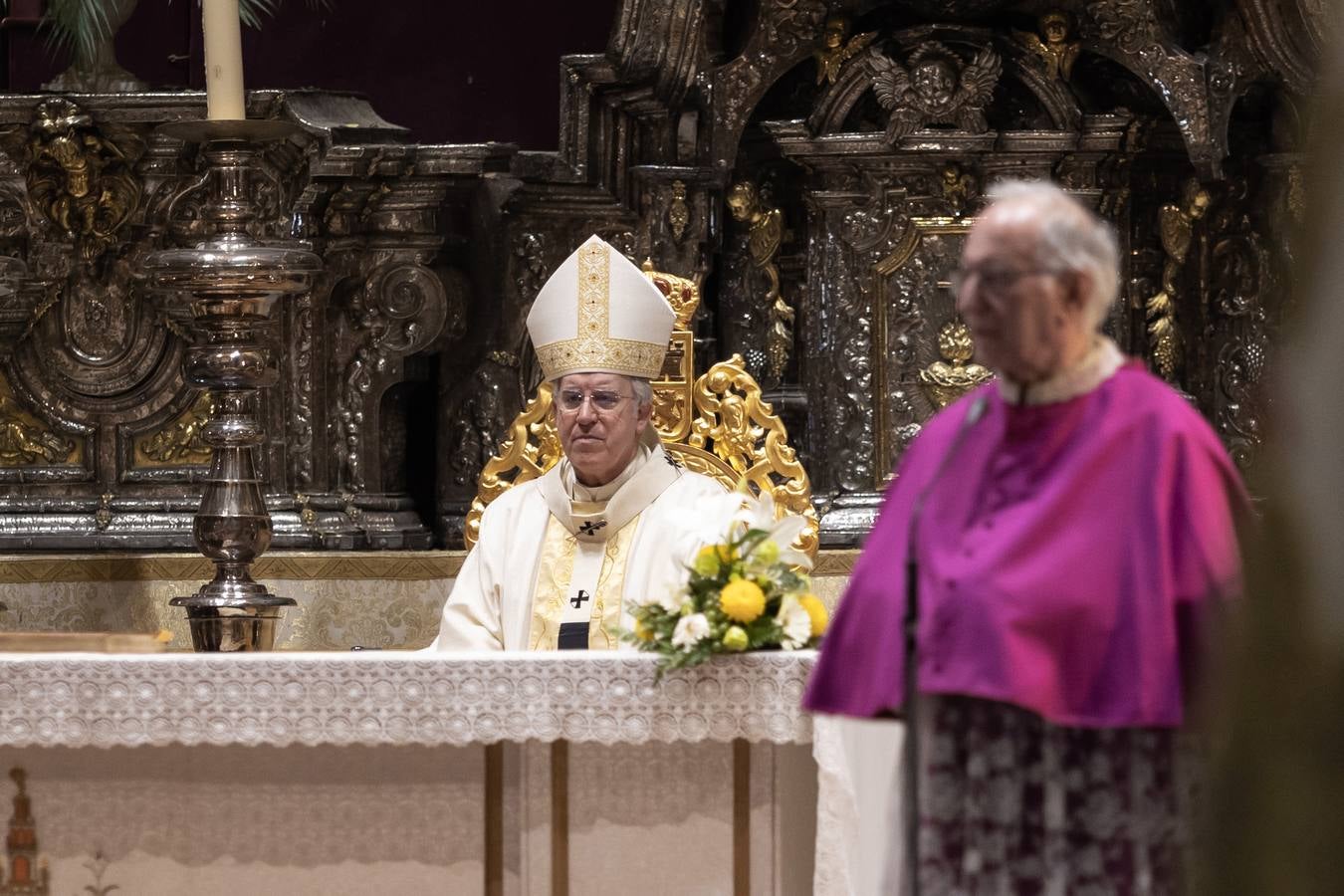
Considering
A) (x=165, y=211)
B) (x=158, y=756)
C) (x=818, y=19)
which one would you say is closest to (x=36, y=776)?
(x=158, y=756)

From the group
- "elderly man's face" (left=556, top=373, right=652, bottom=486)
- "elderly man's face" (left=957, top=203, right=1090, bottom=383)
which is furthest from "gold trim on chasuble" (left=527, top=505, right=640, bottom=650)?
"elderly man's face" (left=957, top=203, right=1090, bottom=383)

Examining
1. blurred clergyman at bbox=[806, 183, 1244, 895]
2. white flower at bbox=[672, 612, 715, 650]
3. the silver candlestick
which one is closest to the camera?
blurred clergyman at bbox=[806, 183, 1244, 895]

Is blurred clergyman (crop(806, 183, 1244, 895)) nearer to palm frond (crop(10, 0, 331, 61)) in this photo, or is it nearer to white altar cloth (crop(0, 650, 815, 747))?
white altar cloth (crop(0, 650, 815, 747))

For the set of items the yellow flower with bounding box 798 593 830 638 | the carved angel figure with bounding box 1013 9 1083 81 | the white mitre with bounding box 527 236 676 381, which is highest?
the carved angel figure with bounding box 1013 9 1083 81

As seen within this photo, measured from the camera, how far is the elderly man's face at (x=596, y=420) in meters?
5.35

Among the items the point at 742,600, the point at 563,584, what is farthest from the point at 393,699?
the point at 563,584

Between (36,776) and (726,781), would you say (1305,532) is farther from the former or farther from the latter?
(36,776)

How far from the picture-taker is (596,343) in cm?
543

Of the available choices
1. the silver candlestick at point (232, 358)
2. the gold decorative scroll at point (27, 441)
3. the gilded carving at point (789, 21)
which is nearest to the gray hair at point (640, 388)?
the silver candlestick at point (232, 358)

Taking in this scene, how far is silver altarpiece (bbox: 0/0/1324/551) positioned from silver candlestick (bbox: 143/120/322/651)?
1375mm

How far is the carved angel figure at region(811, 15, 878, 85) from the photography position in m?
6.86

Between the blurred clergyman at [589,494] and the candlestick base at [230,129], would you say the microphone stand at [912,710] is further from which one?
the candlestick base at [230,129]

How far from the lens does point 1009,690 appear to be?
108 inches

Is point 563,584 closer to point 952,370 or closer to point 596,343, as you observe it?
point 596,343
